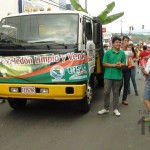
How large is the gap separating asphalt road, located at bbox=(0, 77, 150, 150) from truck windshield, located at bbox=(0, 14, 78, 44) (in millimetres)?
1666

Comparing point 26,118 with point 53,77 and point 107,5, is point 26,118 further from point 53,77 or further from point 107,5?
point 107,5

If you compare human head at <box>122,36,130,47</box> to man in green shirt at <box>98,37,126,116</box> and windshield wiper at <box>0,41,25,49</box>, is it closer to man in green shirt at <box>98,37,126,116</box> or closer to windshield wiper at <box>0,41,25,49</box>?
man in green shirt at <box>98,37,126,116</box>

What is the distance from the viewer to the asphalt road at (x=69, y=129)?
5195 mm

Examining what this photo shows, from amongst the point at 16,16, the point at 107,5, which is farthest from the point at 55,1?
the point at 16,16

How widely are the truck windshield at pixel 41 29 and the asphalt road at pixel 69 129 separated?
167 cm

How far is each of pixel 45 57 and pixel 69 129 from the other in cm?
149

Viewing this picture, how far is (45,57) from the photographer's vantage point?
20.9 feet

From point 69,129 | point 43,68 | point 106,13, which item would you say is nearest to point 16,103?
point 43,68

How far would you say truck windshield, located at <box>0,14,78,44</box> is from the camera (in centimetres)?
673

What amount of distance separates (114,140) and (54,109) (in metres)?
2.71

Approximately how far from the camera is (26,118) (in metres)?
6.97

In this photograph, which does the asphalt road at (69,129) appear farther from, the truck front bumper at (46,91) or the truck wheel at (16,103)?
the truck front bumper at (46,91)

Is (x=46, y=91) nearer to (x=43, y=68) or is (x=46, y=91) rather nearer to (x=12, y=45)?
(x=43, y=68)

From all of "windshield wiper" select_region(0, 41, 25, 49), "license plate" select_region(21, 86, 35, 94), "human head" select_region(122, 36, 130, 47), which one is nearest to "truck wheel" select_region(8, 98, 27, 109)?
"license plate" select_region(21, 86, 35, 94)
